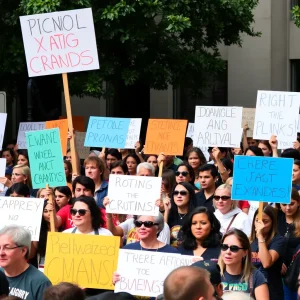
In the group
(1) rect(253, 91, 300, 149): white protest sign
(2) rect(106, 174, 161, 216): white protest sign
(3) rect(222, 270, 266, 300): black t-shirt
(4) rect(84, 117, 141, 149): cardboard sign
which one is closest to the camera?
(3) rect(222, 270, 266, 300): black t-shirt

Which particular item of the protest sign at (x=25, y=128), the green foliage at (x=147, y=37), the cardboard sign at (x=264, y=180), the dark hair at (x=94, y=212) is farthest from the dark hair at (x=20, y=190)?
the green foliage at (x=147, y=37)

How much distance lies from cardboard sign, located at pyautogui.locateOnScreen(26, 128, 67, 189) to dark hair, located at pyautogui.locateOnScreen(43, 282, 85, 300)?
430 cm

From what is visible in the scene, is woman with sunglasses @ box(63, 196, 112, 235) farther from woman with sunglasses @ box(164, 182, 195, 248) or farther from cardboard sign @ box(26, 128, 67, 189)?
cardboard sign @ box(26, 128, 67, 189)

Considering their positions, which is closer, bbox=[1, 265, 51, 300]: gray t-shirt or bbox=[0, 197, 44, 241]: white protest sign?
bbox=[1, 265, 51, 300]: gray t-shirt

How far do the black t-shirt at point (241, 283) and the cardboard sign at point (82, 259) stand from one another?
1.02 meters

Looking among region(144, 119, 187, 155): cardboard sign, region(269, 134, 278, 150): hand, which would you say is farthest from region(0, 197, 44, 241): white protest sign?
region(144, 119, 187, 155): cardboard sign

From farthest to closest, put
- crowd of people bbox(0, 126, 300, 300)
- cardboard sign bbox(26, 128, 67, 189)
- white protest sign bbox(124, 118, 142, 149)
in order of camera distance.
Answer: white protest sign bbox(124, 118, 142, 149), cardboard sign bbox(26, 128, 67, 189), crowd of people bbox(0, 126, 300, 300)

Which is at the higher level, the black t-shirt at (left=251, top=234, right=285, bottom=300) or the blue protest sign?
the blue protest sign

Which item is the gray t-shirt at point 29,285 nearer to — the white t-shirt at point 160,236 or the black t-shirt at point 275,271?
the white t-shirt at point 160,236

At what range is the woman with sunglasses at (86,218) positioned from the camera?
8141 millimetres

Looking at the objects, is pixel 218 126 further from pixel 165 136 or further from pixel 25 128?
pixel 25 128

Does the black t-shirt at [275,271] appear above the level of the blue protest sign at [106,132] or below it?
below

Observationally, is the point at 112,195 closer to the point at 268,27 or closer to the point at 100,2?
the point at 100,2

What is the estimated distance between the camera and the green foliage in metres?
18.5
